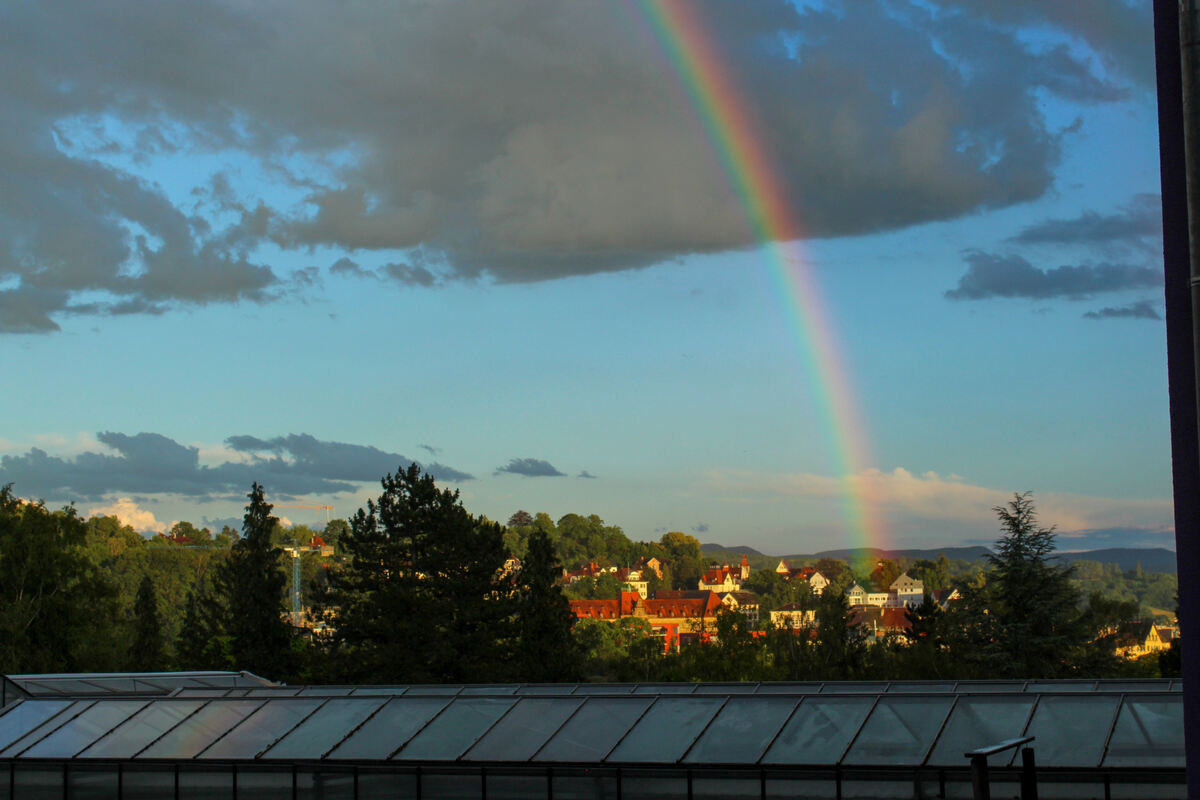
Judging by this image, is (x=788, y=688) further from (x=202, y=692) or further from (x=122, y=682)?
(x=122, y=682)

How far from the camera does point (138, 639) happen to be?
85.1m

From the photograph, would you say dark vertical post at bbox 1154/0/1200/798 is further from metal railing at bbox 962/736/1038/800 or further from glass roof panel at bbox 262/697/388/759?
glass roof panel at bbox 262/697/388/759

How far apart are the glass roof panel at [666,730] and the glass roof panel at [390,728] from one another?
201 inches

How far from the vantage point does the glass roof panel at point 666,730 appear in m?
24.1

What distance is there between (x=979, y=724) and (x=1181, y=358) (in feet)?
38.9

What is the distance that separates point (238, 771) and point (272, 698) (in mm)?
3655

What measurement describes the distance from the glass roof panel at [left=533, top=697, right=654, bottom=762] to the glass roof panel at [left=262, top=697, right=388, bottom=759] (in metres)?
5.08

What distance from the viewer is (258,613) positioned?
3071 inches

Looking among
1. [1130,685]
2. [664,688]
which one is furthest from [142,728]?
[1130,685]

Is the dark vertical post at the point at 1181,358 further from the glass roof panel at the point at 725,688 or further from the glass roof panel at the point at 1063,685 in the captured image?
the glass roof panel at the point at 725,688

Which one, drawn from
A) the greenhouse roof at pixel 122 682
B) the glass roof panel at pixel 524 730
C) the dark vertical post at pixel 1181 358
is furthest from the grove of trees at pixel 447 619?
the dark vertical post at pixel 1181 358

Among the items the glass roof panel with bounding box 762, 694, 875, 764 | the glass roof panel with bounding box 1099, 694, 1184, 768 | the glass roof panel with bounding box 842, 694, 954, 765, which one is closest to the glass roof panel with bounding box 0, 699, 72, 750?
the glass roof panel with bounding box 762, 694, 875, 764

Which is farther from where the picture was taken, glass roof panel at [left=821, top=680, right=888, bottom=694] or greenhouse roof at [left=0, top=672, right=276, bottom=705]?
greenhouse roof at [left=0, top=672, right=276, bottom=705]

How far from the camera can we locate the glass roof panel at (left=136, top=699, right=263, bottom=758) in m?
27.2
